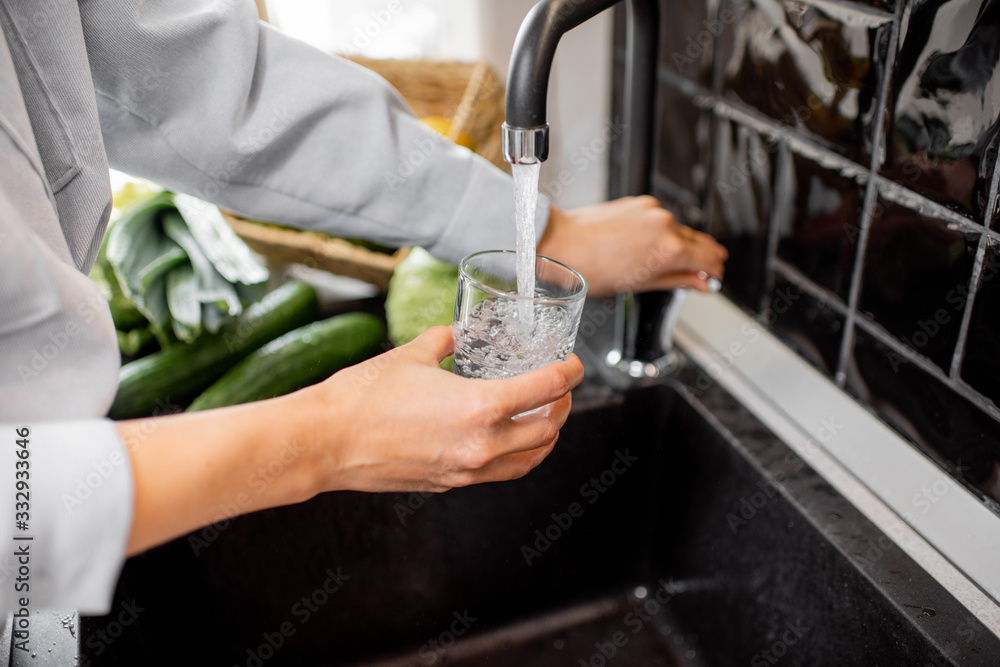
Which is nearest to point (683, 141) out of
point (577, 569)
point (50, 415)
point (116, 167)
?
point (577, 569)

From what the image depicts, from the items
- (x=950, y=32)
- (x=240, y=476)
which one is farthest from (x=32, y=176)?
(x=950, y=32)

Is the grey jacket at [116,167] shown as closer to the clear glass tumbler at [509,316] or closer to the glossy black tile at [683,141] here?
the clear glass tumbler at [509,316]

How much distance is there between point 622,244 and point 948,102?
0.27 metres

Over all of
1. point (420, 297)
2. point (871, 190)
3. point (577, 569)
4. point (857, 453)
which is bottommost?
point (577, 569)

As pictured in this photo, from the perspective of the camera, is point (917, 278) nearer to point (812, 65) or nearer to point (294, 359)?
point (812, 65)

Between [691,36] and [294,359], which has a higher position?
[691,36]

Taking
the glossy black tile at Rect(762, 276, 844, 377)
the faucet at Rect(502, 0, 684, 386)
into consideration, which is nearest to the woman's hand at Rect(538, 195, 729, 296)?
the faucet at Rect(502, 0, 684, 386)

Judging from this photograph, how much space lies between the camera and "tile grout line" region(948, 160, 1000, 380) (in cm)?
55

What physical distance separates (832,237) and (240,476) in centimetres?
56

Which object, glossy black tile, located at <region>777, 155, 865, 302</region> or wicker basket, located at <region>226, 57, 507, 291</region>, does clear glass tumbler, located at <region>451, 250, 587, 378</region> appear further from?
wicker basket, located at <region>226, 57, 507, 291</region>

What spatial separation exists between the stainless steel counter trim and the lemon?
357 mm

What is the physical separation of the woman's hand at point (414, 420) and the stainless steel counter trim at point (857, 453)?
1.09ft

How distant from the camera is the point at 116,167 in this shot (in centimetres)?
65

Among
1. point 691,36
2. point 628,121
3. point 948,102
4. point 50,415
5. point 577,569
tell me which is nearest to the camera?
point 50,415
